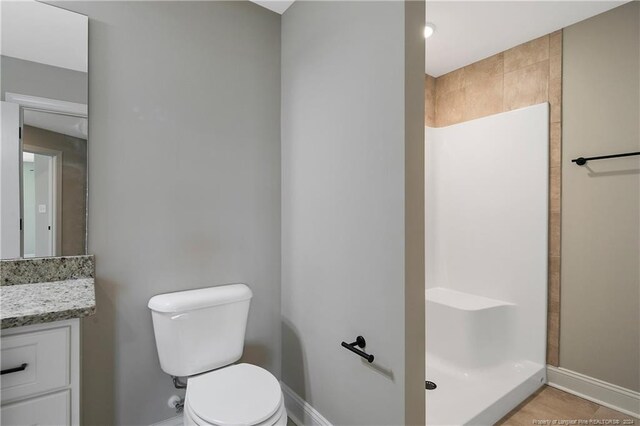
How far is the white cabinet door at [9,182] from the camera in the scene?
1.31 metres

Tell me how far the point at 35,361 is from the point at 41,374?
0.15ft

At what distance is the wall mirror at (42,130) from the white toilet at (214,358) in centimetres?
52

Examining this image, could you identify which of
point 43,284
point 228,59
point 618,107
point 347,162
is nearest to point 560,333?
point 618,107

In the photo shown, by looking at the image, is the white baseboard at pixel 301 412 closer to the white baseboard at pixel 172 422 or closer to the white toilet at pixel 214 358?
the white toilet at pixel 214 358

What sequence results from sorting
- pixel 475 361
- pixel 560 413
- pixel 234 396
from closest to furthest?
pixel 234 396 → pixel 560 413 → pixel 475 361

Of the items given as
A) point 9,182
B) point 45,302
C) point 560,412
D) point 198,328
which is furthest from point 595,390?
point 9,182

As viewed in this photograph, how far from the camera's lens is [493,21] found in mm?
2059

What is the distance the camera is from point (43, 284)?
Answer: 1.36 m

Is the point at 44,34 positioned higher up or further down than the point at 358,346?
higher up

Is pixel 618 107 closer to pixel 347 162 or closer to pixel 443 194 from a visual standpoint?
pixel 443 194

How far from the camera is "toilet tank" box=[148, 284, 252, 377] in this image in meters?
1.49

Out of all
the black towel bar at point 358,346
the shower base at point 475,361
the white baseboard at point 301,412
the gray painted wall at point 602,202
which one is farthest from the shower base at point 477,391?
the black towel bar at point 358,346

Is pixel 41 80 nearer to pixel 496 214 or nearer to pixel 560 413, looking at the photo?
pixel 496 214

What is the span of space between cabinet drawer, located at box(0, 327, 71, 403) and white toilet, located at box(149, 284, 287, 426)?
1.53 ft
